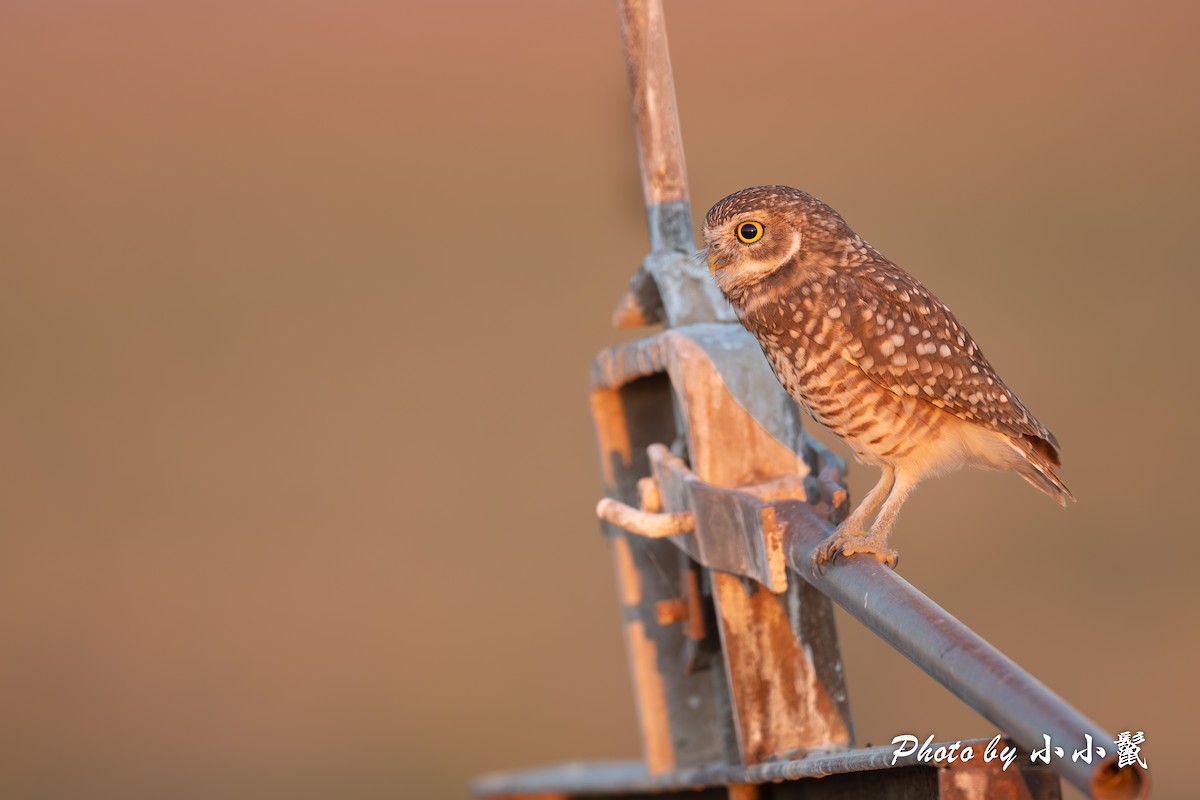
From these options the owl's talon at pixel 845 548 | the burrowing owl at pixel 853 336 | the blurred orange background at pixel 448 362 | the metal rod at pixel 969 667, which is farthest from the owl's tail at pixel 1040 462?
the blurred orange background at pixel 448 362

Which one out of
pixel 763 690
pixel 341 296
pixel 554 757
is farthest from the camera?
pixel 341 296

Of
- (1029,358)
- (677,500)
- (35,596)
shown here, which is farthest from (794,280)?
(35,596)

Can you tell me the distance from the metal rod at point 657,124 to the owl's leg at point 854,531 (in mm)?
689

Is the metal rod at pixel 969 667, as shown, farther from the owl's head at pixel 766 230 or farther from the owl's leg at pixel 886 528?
the owl's head at pixel 766 230

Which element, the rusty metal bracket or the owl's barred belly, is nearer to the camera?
the rusty metal bracket

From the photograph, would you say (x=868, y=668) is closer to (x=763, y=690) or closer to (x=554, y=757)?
(x=554, y=757)

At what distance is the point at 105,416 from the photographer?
918 centimetres

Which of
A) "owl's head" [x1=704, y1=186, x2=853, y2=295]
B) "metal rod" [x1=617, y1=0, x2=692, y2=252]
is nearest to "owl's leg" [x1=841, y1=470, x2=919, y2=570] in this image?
"owl's head" [x1=704, y1=186, x2=853, y2=295]

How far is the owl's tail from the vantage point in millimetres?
3158

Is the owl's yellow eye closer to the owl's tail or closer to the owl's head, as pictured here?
the owl's head

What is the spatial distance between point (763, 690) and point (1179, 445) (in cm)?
625

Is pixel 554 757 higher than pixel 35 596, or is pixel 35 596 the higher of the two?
pixel 35 596

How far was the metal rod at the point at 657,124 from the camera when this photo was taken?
131 inches

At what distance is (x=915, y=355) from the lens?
3.09 m
